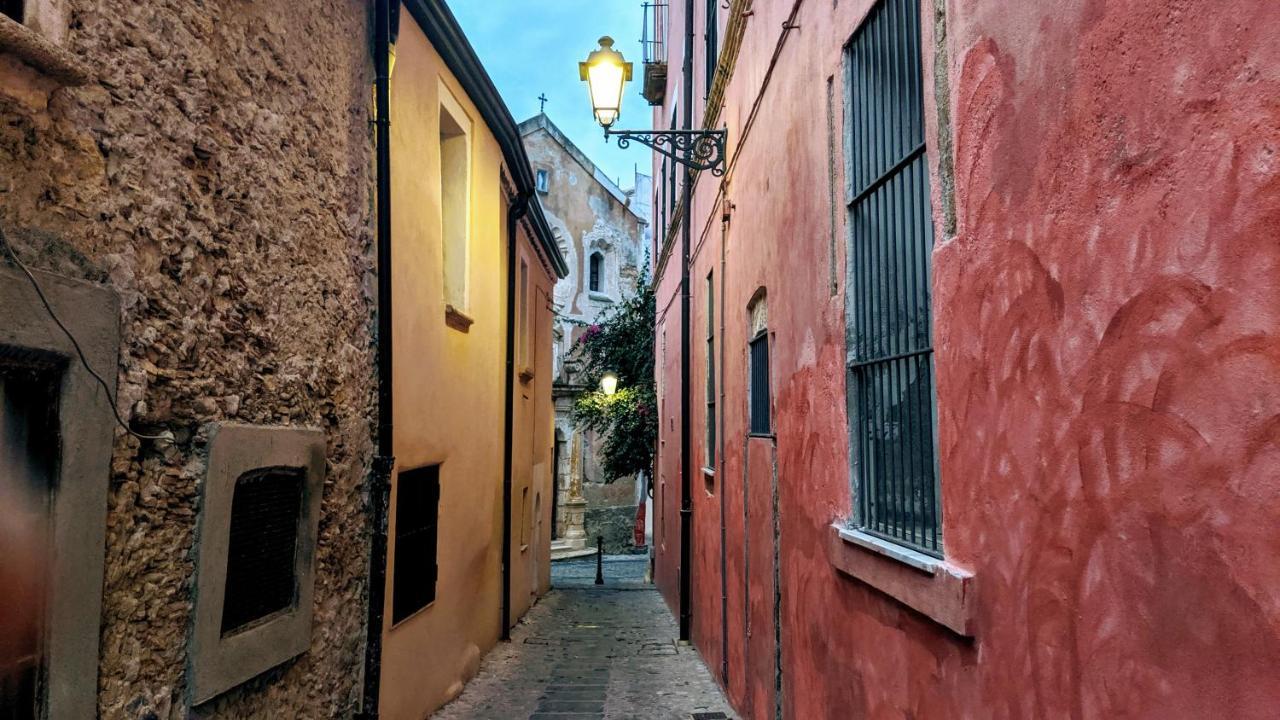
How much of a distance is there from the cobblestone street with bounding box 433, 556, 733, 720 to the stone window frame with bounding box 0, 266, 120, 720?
5.00m

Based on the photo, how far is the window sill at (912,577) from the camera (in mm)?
2824

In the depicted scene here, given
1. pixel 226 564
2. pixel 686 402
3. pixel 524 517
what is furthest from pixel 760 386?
pixel 524 517

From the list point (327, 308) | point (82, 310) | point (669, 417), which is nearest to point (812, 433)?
point (327, 308)

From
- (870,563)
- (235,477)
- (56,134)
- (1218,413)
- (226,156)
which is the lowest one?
(870,563)

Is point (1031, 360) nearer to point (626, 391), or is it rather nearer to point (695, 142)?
point (695, 142)

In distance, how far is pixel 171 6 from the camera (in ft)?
11.2

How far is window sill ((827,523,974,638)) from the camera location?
9.27 ft

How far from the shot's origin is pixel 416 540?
7.15 meters

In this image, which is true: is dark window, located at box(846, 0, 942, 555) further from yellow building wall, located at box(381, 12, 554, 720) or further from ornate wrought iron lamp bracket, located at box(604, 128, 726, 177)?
ornate wrought iron lamp bracket, located at box(604, 128, 726, 177)

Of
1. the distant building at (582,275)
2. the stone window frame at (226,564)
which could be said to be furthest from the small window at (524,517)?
the distant building at (582,275)

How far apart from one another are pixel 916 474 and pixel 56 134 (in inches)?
128

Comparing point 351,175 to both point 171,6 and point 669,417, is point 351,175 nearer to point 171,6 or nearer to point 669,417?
point 171,6

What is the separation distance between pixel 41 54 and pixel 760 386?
545 centimetres

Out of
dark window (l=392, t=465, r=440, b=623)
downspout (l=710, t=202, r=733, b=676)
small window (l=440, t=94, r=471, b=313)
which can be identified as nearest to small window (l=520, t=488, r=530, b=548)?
downspout (l=710, t=202, r=733, b=676)
